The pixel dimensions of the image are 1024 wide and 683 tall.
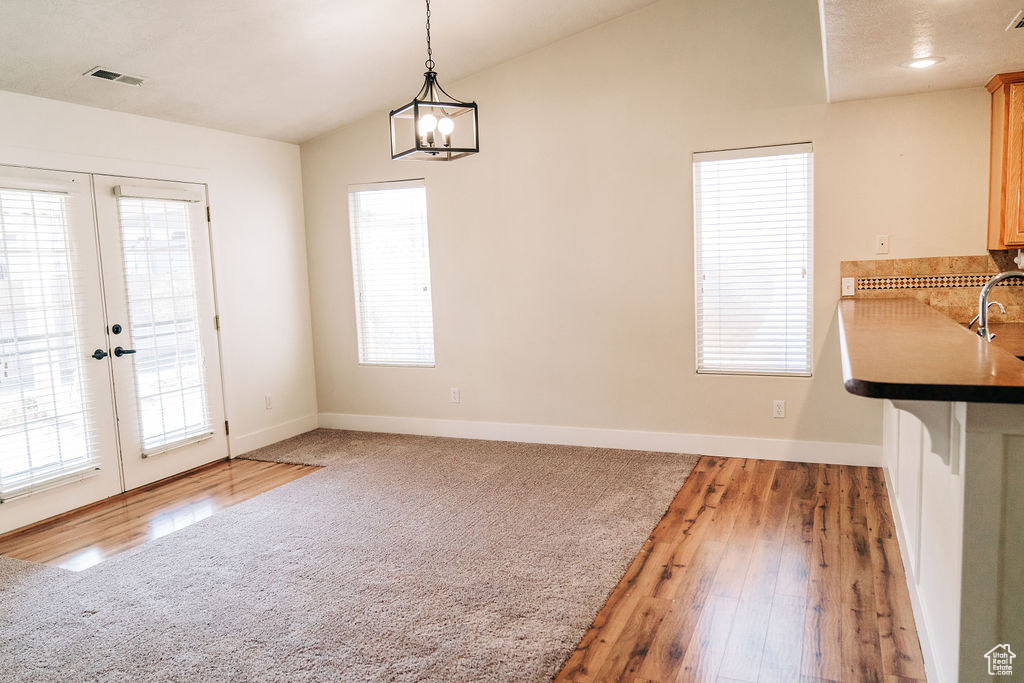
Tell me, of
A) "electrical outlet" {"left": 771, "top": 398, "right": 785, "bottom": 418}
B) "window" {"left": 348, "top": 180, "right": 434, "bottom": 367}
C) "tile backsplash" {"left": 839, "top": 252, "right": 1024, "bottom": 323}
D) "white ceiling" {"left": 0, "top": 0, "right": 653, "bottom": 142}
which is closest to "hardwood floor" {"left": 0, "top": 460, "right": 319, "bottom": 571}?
"window" {"left": 348, "top": 180, "right": 434, "bottom": 367}

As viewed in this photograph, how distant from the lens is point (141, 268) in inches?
180

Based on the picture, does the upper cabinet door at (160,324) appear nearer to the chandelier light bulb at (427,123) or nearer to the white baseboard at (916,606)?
the chandelier light bulb at (427,123)

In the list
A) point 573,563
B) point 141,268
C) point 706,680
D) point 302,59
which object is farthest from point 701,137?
point 141,268

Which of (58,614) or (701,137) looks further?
(701,137)

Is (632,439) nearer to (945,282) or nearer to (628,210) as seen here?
(628,210)

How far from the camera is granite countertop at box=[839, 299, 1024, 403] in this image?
158 centimetres

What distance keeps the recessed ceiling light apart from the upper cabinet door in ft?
14.6

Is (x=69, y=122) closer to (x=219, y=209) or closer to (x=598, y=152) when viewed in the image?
(x=219, y=209)

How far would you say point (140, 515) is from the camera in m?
4.10

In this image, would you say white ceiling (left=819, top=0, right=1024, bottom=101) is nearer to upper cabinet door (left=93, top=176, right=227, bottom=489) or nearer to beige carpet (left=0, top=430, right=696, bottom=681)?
beige carpet (left=0, top=430, right=696, bottom=681)

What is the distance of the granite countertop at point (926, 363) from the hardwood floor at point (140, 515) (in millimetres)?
3518

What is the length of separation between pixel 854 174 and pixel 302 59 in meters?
3.46

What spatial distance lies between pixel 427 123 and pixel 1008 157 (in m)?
3.08

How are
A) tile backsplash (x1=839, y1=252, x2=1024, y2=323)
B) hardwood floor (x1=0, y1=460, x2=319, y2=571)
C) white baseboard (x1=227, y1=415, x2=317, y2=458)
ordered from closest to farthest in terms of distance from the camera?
hardwood floor (x1=0, y1=460, x2=319, y2=571), tile backsplash (x1=839, y1=252, x2=1024, y2=323), white baseboard (x1=227, y1=415, x2=317, y2=458)
